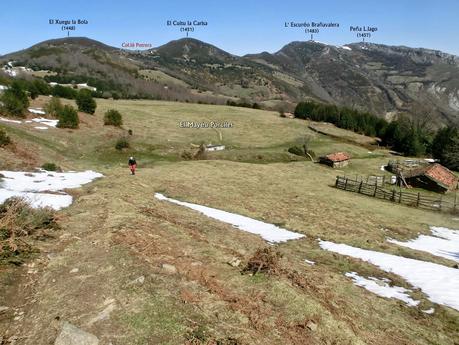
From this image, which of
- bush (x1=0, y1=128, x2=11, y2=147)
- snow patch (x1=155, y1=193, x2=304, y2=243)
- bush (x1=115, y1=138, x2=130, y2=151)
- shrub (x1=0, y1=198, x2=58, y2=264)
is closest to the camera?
shrub (x1=0, y1=198, x2=58, y2=264)

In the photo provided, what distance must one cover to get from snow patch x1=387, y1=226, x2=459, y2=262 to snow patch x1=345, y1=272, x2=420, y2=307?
9967 millimetres

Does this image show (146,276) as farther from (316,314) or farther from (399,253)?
(399,253)

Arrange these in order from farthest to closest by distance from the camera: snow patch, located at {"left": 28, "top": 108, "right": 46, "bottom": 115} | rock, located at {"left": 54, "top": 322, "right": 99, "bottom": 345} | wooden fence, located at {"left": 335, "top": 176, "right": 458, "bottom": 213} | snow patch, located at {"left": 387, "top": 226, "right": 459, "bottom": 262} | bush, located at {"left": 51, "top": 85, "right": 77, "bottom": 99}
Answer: bush, located at {"left": 51, "top": 85, "right": 77, "bottom": 99}
snow patch, located at {"left": 28, "top": 108, "right": 46, "bottom": 115}
wooden fence, located at {"left": 335, "top": 176, "right": 458, "bottom": 213}
snow patch, located at {"left": 387, "top": 226, "right": 459, "bottom": 262}
rock, located at {"left": 54, "top": 322, "right": 99, "bottom": 345}

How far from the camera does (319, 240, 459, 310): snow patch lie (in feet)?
52.4

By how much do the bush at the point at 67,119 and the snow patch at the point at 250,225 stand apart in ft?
100

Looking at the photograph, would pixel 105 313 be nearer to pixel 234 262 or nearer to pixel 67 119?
pixel 234 262

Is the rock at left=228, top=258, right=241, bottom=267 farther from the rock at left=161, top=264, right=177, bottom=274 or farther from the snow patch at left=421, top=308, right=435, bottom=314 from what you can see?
Answer: the snow patch at left=421, top=308, right=435, bottom=314

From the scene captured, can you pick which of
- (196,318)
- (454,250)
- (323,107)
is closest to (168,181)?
(454,250)

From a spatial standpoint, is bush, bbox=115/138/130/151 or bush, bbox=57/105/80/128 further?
bush, bbox=57/105/80/128

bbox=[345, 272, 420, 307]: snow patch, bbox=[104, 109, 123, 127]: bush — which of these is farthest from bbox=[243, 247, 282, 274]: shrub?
bbox=[104, 109, 123, 127]: bush

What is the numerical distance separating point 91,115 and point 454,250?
177 ft

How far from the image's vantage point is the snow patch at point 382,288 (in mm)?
15102

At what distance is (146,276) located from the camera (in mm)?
11531

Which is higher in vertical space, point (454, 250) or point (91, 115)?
point (91, 115)
